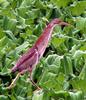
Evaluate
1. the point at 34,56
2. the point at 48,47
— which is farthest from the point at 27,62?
the point at 48,47

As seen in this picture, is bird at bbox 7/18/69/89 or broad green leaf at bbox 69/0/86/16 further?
broad green leaf at bbox 69/0/86/16

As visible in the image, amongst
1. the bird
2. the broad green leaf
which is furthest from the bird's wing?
the broad green leaf

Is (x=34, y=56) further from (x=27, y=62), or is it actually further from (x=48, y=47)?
(x=48, y=47)

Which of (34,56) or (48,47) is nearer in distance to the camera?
(34,56)

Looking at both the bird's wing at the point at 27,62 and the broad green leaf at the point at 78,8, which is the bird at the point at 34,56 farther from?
the broad green leaf at the point at 78,8

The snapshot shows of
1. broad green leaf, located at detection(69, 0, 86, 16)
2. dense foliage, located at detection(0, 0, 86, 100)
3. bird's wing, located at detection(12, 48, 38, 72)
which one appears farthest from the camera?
broad green leaf, located at detection(69, 0, 86, 16)

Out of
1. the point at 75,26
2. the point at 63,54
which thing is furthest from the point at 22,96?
the point at 75,26

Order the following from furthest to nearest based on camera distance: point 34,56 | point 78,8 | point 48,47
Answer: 1. point 78,8
2. point 48,47
3. point 34,56

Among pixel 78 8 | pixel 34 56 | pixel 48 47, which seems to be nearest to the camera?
pixel 34 56

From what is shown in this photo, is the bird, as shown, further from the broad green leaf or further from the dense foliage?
the broad green leaf
